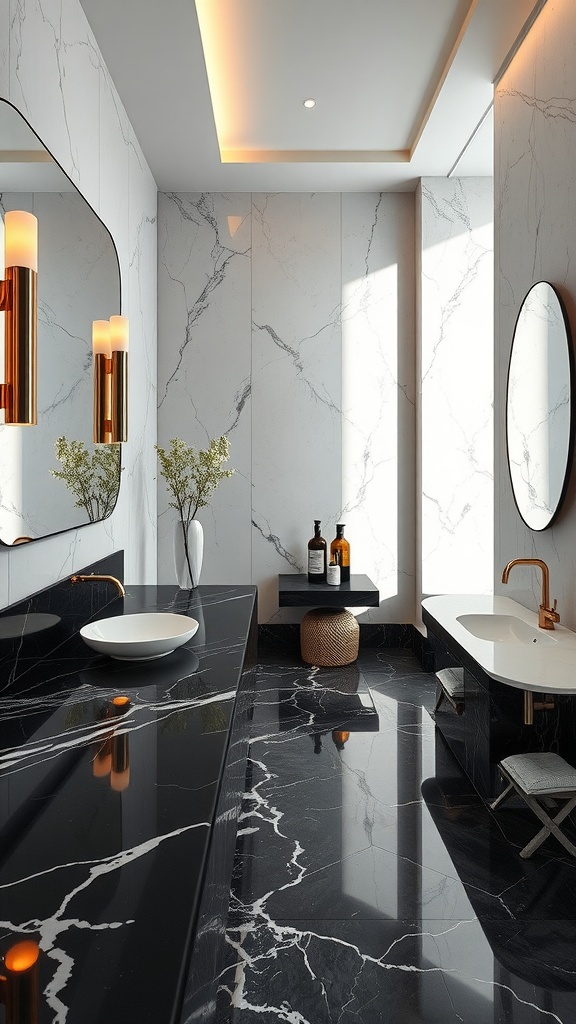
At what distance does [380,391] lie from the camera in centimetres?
442

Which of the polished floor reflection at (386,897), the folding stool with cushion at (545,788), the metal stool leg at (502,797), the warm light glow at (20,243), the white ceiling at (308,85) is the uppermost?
the white ceiling at (308,85)

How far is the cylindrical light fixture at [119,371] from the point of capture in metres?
2.54

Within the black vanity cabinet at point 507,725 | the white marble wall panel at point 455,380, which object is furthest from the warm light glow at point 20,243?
the white marble wall panel at point 455,380

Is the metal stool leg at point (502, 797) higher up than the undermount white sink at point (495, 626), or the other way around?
the undermount white sink at point (495, 626)

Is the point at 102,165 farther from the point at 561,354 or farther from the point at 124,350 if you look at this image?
the point at 561,354

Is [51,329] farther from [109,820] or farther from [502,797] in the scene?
[502,797]

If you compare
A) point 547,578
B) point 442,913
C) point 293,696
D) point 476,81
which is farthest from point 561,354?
point 293,696

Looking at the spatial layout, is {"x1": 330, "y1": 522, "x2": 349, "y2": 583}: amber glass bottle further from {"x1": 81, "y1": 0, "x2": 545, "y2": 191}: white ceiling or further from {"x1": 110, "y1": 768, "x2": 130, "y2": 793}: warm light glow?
{"x1": 110, "y1": 768, "x2": 130, "y2": 793}: warm light glow

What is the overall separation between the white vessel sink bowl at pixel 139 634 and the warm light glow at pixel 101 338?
0.96m

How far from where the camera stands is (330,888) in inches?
75.7

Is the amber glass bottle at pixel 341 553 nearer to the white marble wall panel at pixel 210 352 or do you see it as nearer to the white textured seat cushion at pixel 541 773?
the white marble wall panel at pixel 210 352

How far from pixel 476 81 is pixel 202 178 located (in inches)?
65.0

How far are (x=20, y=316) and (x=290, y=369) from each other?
10.6 ft

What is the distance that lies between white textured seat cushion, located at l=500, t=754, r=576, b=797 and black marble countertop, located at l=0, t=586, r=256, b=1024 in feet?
3.04
